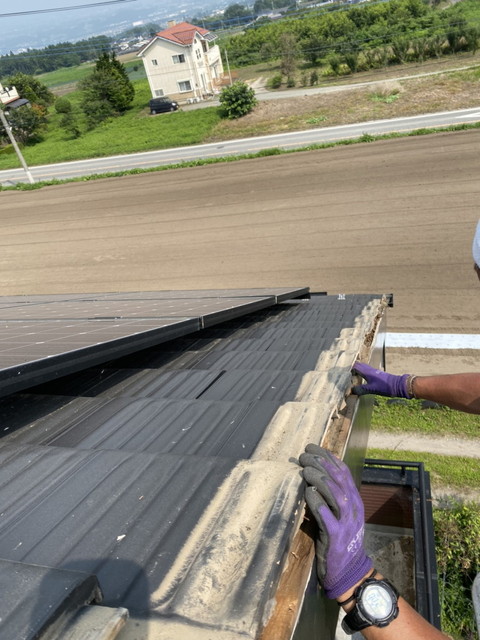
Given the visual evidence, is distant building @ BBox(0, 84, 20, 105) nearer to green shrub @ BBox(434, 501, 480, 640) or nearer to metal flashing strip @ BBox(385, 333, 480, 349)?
metal flashing strip @ BBox(385, 333, 480, 349)

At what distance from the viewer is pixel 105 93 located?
42719 mm

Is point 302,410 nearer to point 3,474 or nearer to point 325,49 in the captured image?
point 3,474

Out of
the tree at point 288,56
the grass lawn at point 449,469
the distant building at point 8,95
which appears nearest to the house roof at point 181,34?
the tree at point 288,56

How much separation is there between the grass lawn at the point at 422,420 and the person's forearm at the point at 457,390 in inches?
161

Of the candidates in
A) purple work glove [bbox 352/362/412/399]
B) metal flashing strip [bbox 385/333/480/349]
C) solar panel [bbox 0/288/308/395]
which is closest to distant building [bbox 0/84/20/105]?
metal flashing strip [bbox 385/333/480/349]

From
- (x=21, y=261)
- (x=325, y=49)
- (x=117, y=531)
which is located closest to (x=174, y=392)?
(x=117, y=531)

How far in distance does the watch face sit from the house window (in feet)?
171

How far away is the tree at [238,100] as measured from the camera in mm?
31078

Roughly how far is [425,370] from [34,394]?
7.54 meters

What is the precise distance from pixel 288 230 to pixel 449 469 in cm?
1034

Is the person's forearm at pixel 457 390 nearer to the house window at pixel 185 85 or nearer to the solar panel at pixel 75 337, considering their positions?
the solar panel at pixel 75 337

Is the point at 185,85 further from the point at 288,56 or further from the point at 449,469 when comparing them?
the point at 449,469

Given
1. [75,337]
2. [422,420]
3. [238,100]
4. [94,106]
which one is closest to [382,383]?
[75,337]

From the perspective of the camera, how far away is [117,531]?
67.4 inches
